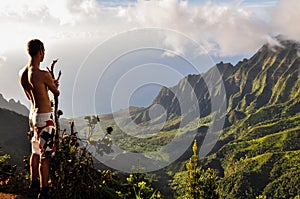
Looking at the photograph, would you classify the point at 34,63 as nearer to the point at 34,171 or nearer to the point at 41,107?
the point at 41,107

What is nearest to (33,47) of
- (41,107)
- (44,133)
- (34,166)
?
(41,107)

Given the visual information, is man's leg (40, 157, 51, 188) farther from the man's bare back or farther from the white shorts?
the man's bare back

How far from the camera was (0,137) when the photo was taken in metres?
98.4

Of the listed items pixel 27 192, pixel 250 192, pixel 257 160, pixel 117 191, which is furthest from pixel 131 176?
pixel 257 160

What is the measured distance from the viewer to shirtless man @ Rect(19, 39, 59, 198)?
4242 mm

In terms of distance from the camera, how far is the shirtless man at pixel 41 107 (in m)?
4.24

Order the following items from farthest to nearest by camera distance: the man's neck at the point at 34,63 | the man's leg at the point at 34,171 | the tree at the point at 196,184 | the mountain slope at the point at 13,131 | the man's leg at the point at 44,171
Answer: the mountain slope at the point at 13,131, the tree at the point at 196,184, the man's leg at the point at 34,171, the man's neck at the point at 34,63, the man's leg at the point at 44,171

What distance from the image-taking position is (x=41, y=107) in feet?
14.2

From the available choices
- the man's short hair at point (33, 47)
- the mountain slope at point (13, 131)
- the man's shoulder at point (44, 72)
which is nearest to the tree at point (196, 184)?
the man's shoulder at point (44, 72)

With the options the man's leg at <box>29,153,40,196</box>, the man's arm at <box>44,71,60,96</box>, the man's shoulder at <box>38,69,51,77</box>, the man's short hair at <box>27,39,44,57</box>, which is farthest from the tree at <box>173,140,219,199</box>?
the man's short hair at <box>27,39,44,57</box>

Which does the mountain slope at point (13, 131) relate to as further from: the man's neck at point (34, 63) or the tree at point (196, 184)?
the man's neck at point (34, 63)

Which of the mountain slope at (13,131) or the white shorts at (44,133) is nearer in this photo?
the white shorts at (44,133)

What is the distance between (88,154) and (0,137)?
103 m

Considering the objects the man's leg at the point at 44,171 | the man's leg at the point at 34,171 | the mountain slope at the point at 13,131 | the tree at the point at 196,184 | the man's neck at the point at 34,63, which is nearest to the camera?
the man's leg at the point at 44,171
